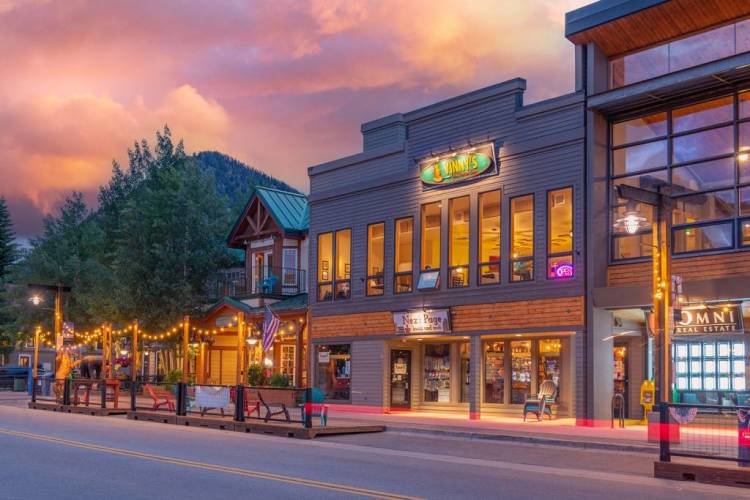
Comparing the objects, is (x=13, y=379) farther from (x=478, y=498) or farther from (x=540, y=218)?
(x=478, y=498)

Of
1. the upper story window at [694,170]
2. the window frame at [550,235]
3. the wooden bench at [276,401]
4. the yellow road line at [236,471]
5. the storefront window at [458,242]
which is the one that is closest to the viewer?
the yellow road line at [236,471]

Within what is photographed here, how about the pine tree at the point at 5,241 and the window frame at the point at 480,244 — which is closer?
the window frame at the point at 480,244

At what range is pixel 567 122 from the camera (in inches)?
1036

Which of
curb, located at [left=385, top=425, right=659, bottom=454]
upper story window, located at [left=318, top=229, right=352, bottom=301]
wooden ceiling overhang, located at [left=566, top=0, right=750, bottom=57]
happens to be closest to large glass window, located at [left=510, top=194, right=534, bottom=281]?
wooden ceiling overhang, located at [left=566, top=0, right=750, bottom=57]

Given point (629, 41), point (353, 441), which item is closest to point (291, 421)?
point (353, 441)

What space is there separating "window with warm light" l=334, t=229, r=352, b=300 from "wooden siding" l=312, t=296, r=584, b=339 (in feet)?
3.11

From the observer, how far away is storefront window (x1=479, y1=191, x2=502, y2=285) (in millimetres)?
28562

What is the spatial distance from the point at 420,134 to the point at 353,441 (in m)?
12.6

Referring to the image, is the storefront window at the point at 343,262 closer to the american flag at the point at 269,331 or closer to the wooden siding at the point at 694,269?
the american flag at the point at 269,331

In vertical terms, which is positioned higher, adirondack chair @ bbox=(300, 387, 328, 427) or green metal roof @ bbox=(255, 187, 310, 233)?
green metal roof @ bbox=(255, 187, 310, 233)

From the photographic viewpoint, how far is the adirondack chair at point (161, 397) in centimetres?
2775

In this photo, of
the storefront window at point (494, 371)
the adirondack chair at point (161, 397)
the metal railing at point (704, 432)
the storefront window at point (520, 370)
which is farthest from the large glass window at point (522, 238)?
the metal railing at point (704, 432)

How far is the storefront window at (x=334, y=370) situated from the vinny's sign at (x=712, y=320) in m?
13.6

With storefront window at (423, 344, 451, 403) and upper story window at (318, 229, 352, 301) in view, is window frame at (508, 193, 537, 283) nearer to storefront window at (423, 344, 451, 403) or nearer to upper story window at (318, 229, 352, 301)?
storefront window at (423, 344, 451, 403)
